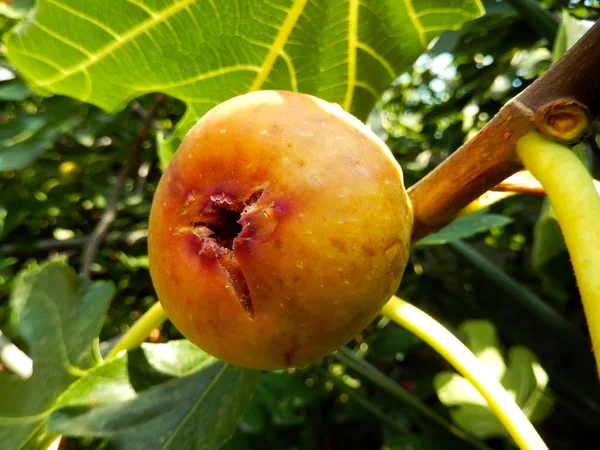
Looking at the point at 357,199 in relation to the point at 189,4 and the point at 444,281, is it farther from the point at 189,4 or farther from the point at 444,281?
the point at 444,281

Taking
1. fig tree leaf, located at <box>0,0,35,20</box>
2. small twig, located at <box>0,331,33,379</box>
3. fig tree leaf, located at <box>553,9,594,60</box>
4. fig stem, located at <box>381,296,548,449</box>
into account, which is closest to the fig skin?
fig stem, located at <box>381,296,548,449</box>

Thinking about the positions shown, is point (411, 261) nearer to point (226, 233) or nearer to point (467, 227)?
point (467, 227)

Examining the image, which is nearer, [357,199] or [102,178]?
[357,199]

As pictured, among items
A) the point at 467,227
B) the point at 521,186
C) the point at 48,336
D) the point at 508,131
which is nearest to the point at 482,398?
the point at 467,227

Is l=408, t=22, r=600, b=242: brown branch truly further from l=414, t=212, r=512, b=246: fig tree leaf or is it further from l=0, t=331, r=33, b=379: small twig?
l=0, t=331, r=33, b=379: small twig

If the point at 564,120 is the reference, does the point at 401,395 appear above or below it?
below

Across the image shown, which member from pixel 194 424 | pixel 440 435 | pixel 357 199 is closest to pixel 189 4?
pixel 357 199
